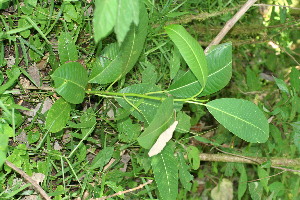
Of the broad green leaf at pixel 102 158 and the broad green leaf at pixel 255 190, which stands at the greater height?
the broad green leaf at pixel 102 158

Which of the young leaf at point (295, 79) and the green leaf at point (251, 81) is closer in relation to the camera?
the young leaf at point (295, 79)

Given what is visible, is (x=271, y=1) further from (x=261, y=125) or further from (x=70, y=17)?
(x=70, y=17)

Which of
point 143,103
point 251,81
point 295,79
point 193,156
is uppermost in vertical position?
point 143,103

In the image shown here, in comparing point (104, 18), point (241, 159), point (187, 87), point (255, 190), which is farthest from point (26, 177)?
point (255, 190)

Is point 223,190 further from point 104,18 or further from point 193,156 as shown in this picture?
point 104,18

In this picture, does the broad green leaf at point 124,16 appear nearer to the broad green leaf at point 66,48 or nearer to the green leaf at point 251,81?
the broad green leaf at point 66,48

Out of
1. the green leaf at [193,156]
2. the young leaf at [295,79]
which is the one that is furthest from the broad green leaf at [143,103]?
the young leaf at [295,79]
